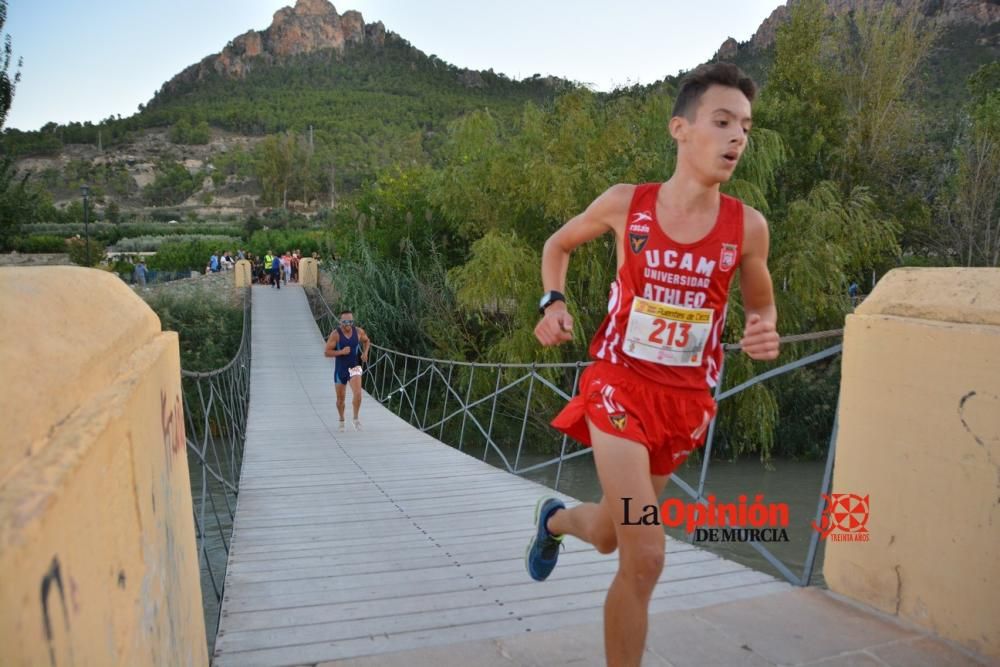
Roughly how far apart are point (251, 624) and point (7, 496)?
2.06 meters

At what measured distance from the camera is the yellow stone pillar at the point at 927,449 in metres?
2.00

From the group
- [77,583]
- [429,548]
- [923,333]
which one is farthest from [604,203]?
[429,548]

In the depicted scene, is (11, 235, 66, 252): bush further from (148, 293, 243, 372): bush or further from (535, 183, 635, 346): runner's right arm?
(535, 183, 635, 346): runner's right arm

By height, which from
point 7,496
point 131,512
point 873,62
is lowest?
point 131,512

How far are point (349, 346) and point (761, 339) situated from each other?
722 cm

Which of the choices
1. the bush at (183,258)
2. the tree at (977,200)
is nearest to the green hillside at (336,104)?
the bush at (183,258)

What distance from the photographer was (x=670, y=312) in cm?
197

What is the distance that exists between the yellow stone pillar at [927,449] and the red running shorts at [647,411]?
601 mm

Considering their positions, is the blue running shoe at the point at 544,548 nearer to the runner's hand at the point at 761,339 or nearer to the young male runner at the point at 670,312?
the young male runner at the point at 670,312

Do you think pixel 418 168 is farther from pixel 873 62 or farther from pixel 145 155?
pixel 145 155

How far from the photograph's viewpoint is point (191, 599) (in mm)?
1853

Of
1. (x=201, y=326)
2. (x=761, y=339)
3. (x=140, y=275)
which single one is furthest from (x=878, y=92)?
(x=140, y=275)

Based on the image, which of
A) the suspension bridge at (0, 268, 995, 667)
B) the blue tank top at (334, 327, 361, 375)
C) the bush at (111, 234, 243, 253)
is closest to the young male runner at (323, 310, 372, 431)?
the blue tank top at (334, 327, 361, 375)

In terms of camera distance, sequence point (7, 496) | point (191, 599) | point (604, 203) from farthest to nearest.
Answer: point (604, 203)
point (191, 599)
point (7, 496)
